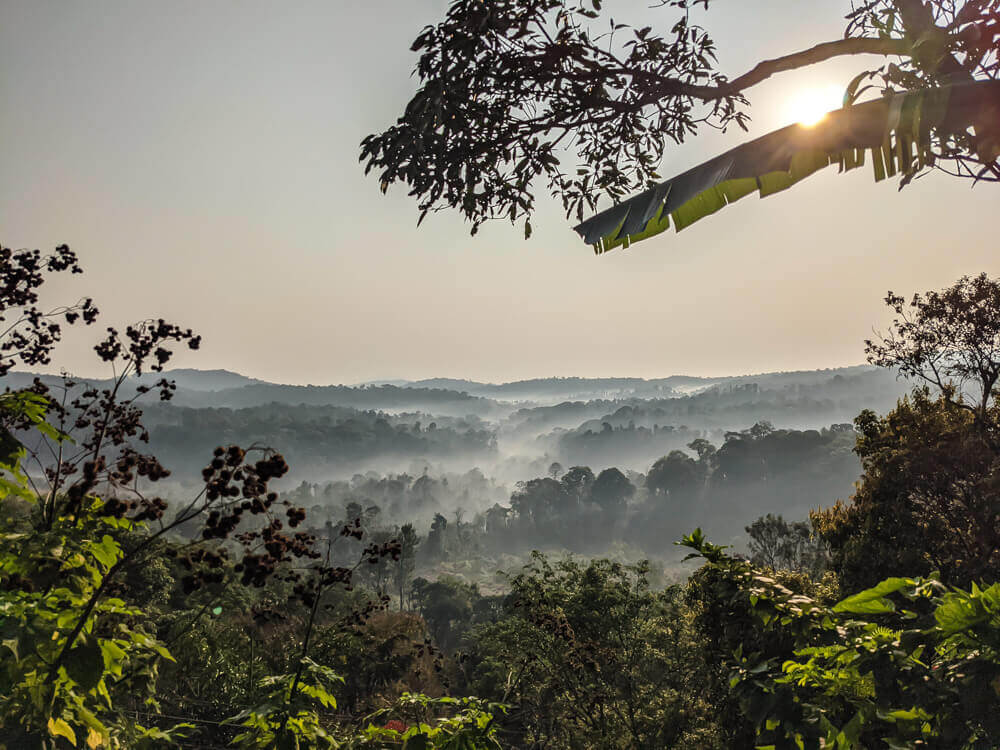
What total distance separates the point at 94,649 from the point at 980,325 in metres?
17.0

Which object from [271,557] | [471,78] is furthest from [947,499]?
[271,557]

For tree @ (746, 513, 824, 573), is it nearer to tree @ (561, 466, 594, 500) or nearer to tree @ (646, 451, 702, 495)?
tree @ (646, 451, 702, 495)

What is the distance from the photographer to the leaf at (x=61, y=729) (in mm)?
1727

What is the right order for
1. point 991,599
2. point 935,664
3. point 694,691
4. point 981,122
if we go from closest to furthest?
point 991,599 < point 935,664 < point 981,122 < point 694,691

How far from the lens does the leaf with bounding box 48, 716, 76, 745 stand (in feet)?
5.66

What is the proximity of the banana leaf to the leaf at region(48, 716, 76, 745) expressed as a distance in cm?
364

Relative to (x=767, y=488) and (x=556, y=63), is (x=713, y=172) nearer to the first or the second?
(x=556, y=63)

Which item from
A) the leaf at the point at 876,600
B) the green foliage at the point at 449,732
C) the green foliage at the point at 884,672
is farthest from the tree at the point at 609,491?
the leaf at the point at 876,600

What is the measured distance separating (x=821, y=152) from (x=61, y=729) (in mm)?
4383

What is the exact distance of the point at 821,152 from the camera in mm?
2908

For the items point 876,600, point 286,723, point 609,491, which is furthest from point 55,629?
point 609,491

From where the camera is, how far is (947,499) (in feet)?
38.2

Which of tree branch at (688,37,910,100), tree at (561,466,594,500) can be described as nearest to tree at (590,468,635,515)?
tree at (561,466,594,500)

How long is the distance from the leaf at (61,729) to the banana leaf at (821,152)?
3635 millimetres
